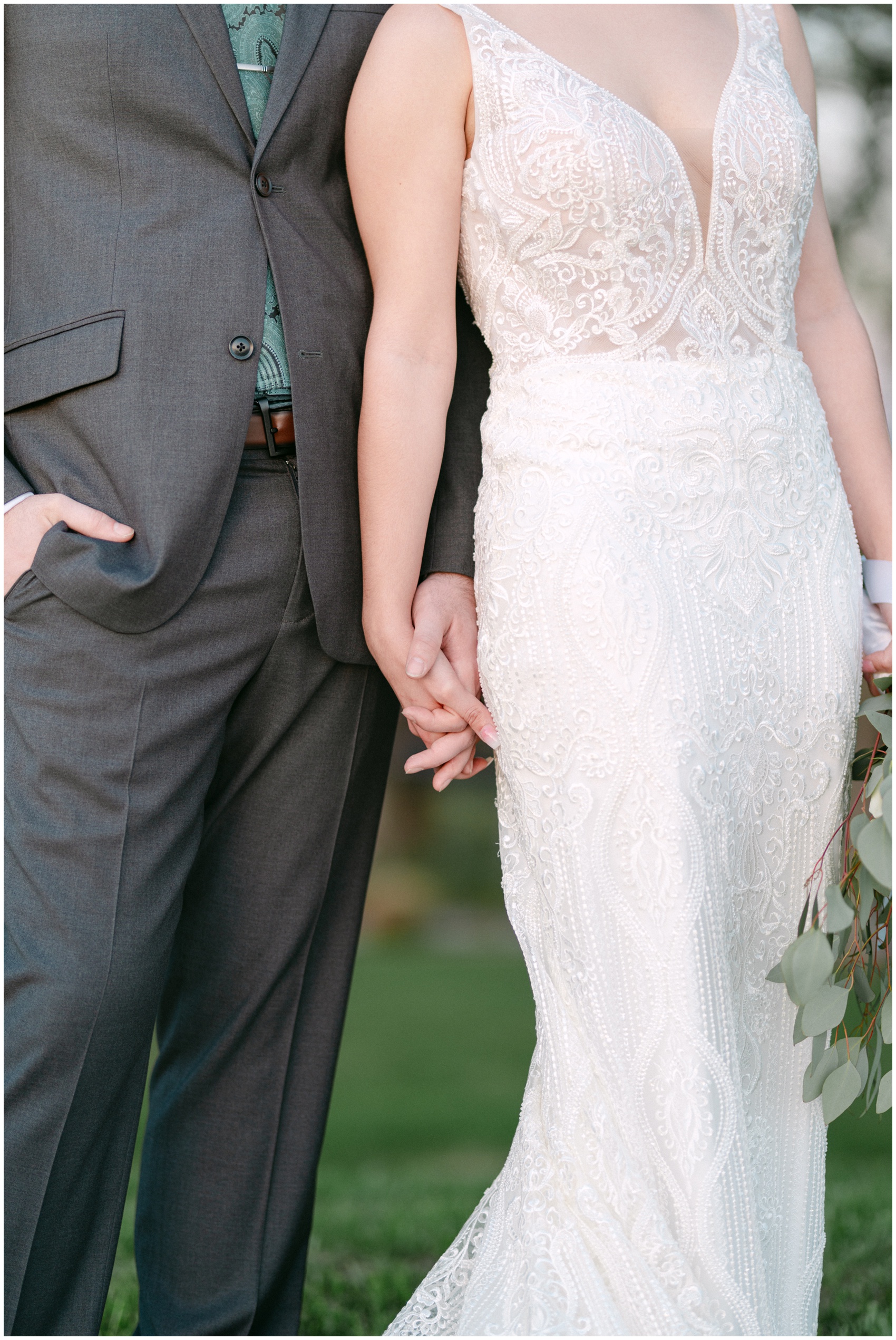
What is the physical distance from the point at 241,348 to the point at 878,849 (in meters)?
1.20

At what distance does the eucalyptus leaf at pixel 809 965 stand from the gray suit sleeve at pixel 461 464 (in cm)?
80

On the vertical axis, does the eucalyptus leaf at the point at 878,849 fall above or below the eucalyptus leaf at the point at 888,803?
below

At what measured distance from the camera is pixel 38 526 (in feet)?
6.37

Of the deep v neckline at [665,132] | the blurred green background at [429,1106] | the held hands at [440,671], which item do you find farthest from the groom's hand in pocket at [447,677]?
the blurred green background at [429,1106]

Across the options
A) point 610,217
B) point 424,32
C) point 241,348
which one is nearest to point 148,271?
point 241,348

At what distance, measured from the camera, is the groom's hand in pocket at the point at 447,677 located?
2045 mm

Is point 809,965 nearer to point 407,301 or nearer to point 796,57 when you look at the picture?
point 407,301

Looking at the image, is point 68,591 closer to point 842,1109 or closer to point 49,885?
point 49,885

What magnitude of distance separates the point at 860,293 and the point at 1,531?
5241 mm

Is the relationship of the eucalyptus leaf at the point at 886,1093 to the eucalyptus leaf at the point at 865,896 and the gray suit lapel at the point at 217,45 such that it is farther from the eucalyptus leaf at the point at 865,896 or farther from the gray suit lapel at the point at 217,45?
the gray suit lapel at the point at 217,45

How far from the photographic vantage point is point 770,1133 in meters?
2.06

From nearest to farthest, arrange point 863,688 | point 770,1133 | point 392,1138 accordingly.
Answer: point 770,1133
point 863,688
point 392,1138

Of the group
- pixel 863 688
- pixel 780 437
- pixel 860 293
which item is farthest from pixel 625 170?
pixel 860 293

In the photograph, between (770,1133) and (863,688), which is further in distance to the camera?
(863,688)
